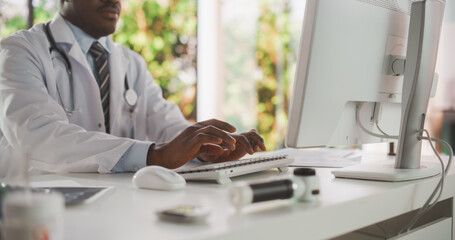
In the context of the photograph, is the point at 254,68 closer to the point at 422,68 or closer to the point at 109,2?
the point at 109,2

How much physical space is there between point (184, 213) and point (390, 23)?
79cm

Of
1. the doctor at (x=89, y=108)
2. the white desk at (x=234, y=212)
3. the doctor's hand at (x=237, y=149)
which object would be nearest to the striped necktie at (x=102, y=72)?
the doctor at (x=89, y=108)

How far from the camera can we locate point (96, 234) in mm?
653

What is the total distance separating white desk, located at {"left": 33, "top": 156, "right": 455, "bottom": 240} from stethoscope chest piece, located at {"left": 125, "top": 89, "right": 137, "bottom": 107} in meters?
0.70

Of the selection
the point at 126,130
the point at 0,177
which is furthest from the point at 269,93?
the point at 0,177

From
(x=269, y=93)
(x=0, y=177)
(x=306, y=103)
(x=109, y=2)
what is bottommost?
(x=269, y=93)

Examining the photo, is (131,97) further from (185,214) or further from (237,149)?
(185,214)

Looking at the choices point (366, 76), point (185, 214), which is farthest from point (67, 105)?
point (185, 214)

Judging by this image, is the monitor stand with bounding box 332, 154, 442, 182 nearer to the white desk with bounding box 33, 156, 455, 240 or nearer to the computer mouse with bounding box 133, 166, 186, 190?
the white desk with bounding box 33, 156, 455, 240

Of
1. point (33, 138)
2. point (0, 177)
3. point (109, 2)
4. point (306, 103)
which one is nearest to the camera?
point (0, 177)

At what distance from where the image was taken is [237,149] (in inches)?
56.6

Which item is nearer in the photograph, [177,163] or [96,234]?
[96,234]

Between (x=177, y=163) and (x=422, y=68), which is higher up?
(x=422, y=68)

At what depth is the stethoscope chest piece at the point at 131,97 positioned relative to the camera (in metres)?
1.88
